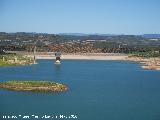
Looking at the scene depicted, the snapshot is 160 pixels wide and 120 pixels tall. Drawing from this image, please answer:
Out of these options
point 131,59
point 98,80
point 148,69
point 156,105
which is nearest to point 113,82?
point 98,80

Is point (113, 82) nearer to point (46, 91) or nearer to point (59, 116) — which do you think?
point (46, 91)

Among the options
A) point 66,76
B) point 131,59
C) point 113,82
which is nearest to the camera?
point 113,82

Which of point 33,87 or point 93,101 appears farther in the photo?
point 33,87

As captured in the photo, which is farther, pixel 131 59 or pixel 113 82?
pixel 131 59

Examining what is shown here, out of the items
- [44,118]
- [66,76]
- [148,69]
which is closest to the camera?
[44,118]

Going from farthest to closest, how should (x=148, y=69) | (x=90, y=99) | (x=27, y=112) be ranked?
(x=148, y=69) → (x=90, y=99) → (x=27, y=112)

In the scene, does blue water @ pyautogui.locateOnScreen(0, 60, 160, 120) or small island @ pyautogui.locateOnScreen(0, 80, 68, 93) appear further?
small island @ pyautogui.locateOnScreen(0, 80, 68, 93)

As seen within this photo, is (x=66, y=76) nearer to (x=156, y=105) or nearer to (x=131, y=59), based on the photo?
(x=156, y=105)

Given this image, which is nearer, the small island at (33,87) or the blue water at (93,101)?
the blue water at (93,101)

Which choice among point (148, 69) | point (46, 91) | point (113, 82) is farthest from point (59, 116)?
point (148, 69)
